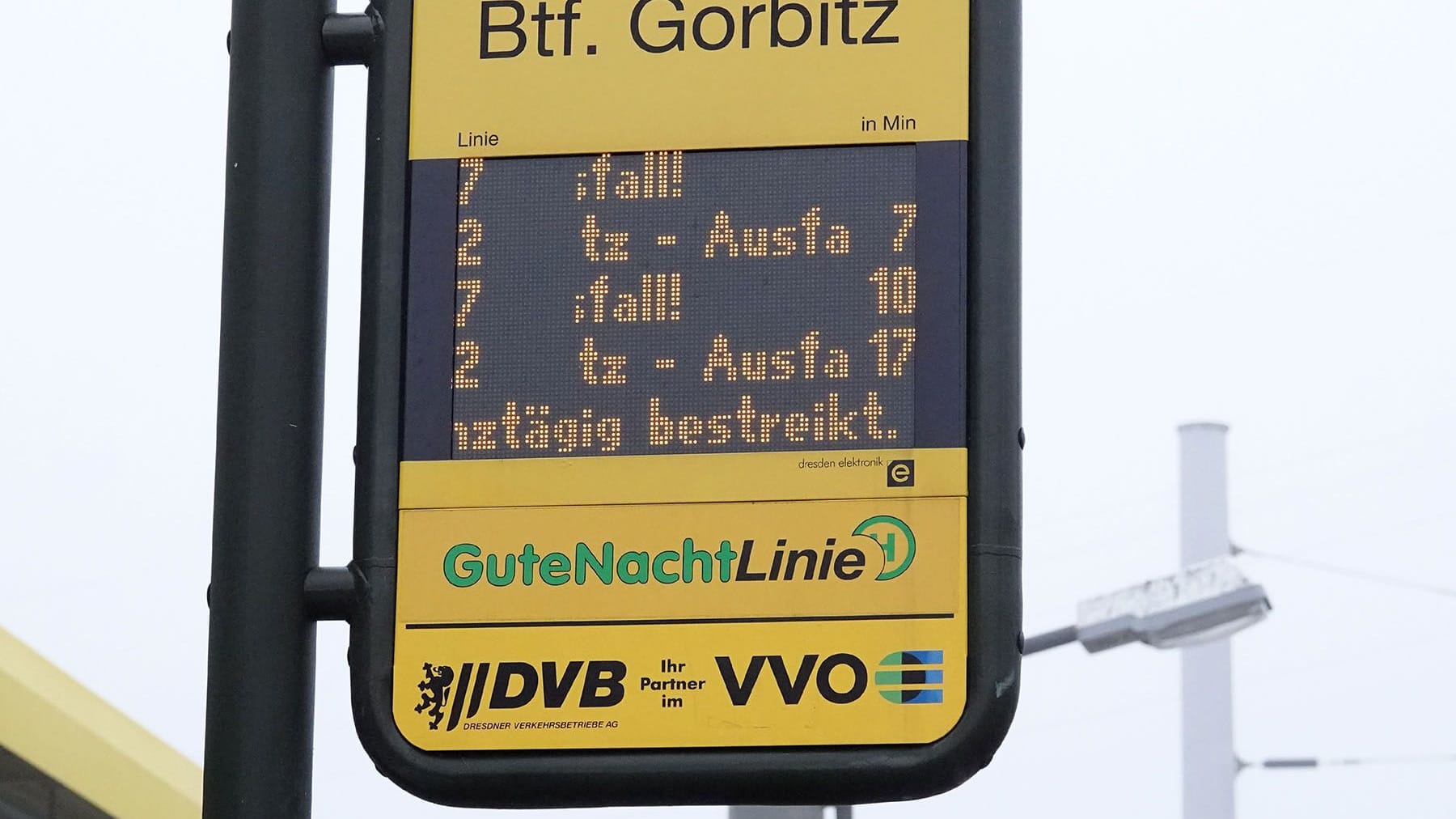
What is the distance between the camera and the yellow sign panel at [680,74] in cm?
345

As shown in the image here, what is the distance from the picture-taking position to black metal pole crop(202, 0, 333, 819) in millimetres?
3395

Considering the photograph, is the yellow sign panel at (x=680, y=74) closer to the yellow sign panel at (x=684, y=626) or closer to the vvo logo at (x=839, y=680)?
the yellow sign panel at (x=684, y=626)

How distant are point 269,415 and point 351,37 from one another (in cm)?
64

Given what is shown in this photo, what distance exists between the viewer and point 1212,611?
1409 centimetres

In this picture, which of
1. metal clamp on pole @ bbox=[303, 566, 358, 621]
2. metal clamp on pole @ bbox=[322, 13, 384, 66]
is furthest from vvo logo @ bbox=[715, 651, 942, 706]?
metal clamp on pole @ bbox=[322, 13, 384, 66]

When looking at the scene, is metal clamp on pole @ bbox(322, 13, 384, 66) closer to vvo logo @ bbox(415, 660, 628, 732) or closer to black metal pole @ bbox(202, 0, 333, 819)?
black metal pole @ bbox(202, 0, 333, 819)

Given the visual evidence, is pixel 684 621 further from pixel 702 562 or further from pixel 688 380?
pixel 688 380

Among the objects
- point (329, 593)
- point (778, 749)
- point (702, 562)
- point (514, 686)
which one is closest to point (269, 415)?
point (329, 593)

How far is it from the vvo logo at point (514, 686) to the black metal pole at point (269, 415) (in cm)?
26

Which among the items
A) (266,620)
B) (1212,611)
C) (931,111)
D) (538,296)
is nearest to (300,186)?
(538,296)

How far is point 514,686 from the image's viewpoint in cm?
328

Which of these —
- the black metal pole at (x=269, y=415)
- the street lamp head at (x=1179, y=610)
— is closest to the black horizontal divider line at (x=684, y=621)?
the black metal pole at (x=269, y=415)

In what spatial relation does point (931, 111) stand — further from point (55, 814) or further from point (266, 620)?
point (55, 814)

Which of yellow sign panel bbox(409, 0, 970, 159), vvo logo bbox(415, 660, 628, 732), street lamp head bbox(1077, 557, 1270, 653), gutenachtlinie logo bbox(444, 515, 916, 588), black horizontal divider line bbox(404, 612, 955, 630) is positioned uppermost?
yellow sign panel bbox(409, 0, 970, 159)
